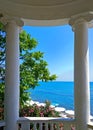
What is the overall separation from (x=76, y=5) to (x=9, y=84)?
194cm

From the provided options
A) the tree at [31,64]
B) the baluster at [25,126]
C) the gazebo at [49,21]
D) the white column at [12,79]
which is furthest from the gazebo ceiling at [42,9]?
the tree at [31,64]

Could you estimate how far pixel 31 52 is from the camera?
27.2 ft

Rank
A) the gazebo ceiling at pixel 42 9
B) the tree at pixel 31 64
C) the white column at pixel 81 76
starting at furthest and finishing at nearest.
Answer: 1. the tree at pixel 31 64
2. the gazebo ceiling at pixel 42 9
3. the white column at pixel 81 76

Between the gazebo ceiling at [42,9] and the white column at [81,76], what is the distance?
0.31 m

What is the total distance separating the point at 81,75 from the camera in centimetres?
435

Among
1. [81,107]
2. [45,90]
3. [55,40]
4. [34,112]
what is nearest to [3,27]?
[81,107]

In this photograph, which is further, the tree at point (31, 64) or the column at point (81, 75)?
the tree at point (31, 64)

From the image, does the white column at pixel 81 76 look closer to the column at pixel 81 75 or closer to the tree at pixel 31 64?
the column at pixel 81 75

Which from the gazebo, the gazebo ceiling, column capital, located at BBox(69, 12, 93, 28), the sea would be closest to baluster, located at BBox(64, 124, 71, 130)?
the gazebo

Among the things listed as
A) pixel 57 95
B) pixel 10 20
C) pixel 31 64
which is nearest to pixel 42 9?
pixel 10 20

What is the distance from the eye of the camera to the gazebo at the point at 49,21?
4328 millimetres

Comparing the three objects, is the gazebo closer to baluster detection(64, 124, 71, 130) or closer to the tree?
baluster detection(64, 124, 71, 130)

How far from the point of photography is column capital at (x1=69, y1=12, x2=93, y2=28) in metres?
4.40

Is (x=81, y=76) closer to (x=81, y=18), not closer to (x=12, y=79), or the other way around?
(x=81, y=18)
